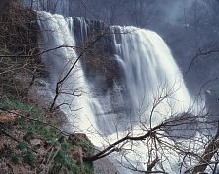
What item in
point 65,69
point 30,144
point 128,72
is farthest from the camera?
point 128,72

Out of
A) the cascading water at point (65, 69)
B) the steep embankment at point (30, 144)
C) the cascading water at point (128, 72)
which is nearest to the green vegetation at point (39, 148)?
the steep embankment at point (30, 144)

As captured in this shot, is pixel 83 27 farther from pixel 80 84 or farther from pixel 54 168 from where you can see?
pixel 54 168

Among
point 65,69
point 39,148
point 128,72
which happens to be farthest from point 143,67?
point 39,148

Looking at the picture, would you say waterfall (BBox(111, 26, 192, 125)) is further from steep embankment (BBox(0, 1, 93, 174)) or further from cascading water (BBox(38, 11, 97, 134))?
steep embankment (BBox(0, 1, 93, 174))

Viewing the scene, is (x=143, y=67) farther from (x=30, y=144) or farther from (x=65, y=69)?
(x=30, y=144)

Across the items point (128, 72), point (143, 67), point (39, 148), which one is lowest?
point (39, 148)

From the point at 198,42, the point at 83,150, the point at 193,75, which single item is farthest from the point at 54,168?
the point at 198,42

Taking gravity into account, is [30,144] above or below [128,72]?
below

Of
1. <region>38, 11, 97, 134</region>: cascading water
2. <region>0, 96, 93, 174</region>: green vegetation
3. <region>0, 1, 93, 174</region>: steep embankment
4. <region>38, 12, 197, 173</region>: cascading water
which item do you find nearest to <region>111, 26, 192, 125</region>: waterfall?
<region>38, 12, 197, 173</region>: cascading water

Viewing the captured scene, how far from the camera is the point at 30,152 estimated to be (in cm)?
714

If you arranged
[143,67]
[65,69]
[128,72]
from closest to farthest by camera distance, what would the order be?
[65,69], [128,72], [143,67]

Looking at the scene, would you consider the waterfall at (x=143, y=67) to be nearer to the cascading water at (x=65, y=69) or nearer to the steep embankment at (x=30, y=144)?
the cascading water at (x=65, y=69)

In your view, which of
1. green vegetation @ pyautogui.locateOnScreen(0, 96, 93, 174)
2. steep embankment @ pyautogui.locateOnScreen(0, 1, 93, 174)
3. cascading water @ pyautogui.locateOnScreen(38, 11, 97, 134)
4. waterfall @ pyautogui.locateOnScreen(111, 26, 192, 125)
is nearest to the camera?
steep embankment @ pyautogui.locateOnScreen(0, 1, 93, 174)

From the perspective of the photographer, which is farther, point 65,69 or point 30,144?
point 65,69
